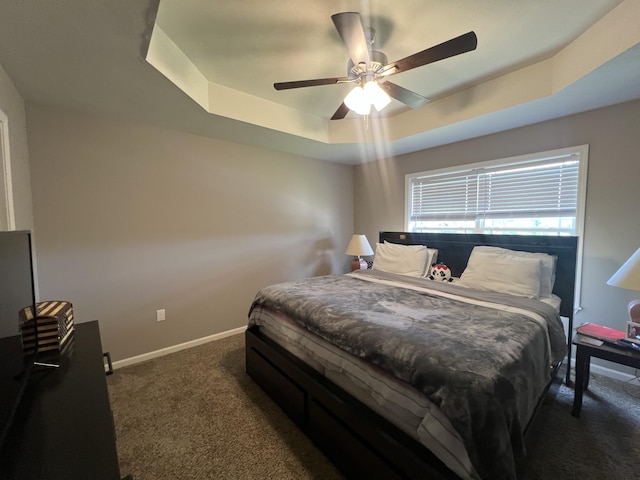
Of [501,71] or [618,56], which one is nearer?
[618,56]

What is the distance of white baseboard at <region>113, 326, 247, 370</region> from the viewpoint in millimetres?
2584

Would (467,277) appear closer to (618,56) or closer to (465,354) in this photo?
(465,354)

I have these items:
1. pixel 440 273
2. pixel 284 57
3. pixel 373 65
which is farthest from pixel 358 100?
pixel 440 273

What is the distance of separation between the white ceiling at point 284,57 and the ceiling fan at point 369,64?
24 cm

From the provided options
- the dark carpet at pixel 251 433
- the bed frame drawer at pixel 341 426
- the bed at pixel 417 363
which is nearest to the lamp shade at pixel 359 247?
the bed at pixel 417 363

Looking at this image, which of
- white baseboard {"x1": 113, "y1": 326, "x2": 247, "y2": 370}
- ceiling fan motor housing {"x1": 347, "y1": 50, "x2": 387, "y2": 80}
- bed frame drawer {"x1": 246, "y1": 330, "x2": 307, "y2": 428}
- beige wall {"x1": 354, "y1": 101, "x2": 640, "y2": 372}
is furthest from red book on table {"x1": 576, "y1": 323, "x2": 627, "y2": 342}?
white baseboard {"x1": 113, "y1": 326, "x2": 247, "y2": 370}

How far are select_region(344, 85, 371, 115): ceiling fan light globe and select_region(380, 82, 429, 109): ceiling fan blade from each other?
0.20m

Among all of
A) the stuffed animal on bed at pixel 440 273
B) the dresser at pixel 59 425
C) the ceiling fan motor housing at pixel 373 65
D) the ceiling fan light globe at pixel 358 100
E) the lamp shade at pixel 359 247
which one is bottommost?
the dresser at pixel 59 425

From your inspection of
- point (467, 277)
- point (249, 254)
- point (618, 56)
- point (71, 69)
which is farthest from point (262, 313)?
point (618, 56)

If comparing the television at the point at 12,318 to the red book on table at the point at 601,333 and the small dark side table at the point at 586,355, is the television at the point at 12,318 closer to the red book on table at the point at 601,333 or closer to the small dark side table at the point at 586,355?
the small dark side table at the point at 586,355

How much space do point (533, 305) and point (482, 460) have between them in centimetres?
139

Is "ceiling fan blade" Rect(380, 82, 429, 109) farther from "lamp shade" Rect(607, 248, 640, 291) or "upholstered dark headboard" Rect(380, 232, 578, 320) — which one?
"lamp shade" Rect(607, 248, 640, 291)

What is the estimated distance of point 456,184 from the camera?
3.29m

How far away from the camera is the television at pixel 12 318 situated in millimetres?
889
